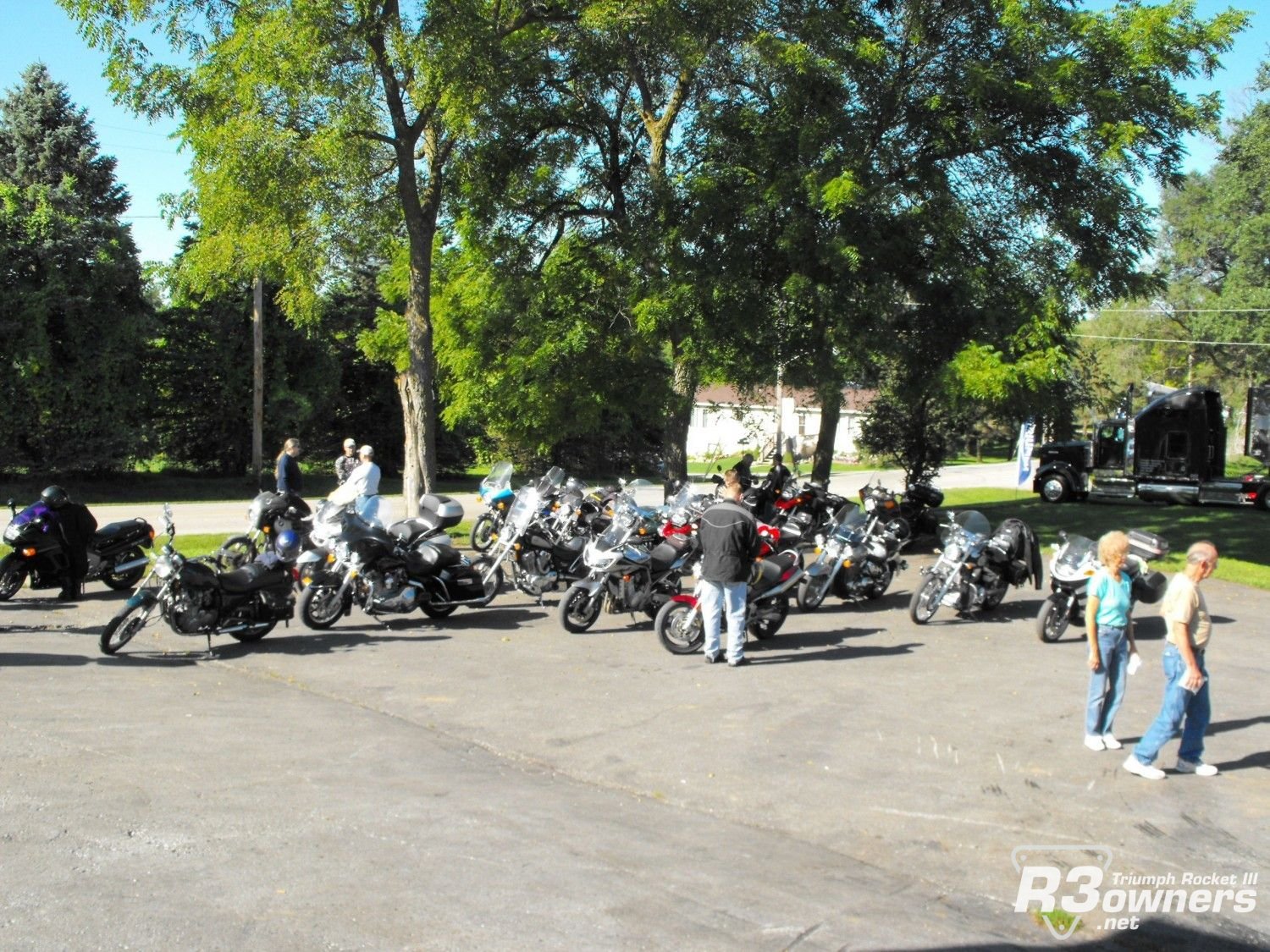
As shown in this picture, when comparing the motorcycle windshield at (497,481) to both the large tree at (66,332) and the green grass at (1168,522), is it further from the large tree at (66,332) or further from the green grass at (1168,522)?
the large tree at (66,332)

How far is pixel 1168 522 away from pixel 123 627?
→ 23.9 meters

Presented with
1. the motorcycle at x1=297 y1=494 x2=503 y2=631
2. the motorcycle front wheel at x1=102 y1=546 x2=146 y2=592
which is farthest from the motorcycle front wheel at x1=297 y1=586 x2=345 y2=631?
the motorcycle front wheel at x1=102 y1=546 x2=146 y2=592

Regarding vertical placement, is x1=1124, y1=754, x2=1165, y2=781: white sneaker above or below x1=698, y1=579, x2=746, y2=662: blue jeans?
below

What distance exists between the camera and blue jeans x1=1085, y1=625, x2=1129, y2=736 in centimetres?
809

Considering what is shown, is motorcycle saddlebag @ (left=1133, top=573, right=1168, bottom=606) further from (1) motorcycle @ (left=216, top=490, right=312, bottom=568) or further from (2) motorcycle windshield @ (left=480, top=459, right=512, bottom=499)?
(1) motorcycle @ (left=216, top=490, right=312, bottom=568)

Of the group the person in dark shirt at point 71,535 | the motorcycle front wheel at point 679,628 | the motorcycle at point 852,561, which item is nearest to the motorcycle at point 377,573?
the motorcycle front wheel at point 679,628

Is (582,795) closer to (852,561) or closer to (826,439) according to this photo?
(852,561)

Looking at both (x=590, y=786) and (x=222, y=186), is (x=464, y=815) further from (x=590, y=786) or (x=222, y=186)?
(x=222, y=186)

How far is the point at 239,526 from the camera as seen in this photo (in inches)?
875

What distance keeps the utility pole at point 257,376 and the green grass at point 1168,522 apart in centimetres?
1952

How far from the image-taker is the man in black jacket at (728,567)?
34.7 ft

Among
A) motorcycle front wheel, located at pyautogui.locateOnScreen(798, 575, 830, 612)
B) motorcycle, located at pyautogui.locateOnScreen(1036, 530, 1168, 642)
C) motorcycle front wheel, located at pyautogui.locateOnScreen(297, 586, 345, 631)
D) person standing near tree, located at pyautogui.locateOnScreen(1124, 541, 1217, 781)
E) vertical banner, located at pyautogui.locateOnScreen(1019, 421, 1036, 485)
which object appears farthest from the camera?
vertical banner, located at pyautogui.locateOnScreen(1019, 421, 1036, 485)

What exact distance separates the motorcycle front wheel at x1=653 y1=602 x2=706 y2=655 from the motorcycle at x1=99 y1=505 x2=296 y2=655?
3.77m

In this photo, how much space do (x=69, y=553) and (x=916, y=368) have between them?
1423 cm
